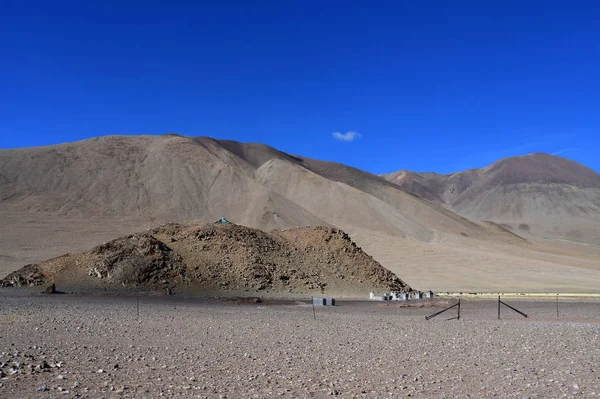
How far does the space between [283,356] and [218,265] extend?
843 inches

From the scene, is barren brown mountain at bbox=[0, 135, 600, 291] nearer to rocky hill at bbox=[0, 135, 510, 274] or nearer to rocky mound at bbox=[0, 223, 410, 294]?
rocky hill at bbox=[0, 135, 510, 274]

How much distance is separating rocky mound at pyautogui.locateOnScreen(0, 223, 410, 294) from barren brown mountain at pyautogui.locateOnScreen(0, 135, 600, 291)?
11557mm

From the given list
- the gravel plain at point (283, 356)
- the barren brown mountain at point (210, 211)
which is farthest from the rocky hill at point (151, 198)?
the gravel plain at point (283, 356)

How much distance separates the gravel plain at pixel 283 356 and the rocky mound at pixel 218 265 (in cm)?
941

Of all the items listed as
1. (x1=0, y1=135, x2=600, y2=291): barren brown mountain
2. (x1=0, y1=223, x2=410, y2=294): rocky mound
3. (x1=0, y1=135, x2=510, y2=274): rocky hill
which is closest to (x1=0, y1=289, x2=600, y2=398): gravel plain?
(x1=0, y1=223, x2=410, y2=294): rocky mound

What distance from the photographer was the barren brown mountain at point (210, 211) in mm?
53500

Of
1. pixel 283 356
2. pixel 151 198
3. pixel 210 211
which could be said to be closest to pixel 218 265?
pixel 283 356

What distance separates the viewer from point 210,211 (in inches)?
2980

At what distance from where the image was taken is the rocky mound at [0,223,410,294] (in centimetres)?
3127

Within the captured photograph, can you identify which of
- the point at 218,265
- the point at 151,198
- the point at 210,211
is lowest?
the point at 218,265

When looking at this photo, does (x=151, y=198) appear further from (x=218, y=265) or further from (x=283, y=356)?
(x=283, y=356)

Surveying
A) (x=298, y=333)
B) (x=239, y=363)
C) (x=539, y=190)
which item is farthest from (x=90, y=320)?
(x=539, y=190)

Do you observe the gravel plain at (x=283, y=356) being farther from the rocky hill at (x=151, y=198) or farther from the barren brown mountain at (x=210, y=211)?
the rocky hill at (x=151, y=198)

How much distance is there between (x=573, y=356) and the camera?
12.3m
